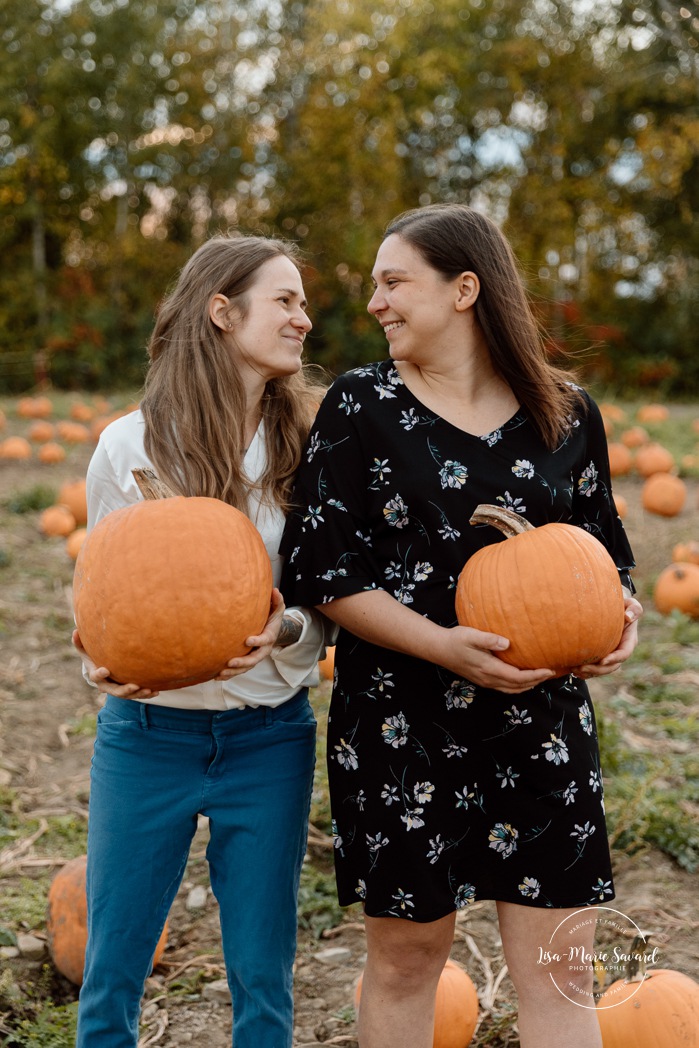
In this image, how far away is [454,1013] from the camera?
2.57 meters

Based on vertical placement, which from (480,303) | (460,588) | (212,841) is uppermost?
(480,303)

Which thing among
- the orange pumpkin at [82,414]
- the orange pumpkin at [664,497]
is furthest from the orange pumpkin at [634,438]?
the orange pumpkin at [82,414]

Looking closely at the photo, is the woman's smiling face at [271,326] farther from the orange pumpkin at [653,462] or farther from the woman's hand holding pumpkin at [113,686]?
the orange pumpkin at [653,462]

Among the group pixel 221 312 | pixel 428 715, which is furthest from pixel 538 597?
pixel 221 312

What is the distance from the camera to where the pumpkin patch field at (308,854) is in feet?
9.39

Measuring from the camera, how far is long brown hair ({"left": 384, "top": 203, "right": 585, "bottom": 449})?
2.27m

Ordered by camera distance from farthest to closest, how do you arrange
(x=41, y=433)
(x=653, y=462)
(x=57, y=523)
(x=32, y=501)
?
1. (x=41, y=433)
2. (x=653, y=462)
3. (x=32, y=501)
4. (x=57, y=523)

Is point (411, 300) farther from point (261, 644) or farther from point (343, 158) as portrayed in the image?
point (343, 158)

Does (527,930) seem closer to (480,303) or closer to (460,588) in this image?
(460,588)

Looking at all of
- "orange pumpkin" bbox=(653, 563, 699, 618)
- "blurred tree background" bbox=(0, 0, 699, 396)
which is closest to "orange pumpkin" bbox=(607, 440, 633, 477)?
"orange pumpkin" bbox=(653, 563, 699, 618)

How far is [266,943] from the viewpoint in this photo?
2.24 m

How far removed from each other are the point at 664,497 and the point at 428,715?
6.10 metres

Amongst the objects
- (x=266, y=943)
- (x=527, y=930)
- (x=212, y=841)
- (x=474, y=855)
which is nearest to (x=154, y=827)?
(x=212, y=841)

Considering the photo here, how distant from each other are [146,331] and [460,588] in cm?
1669
